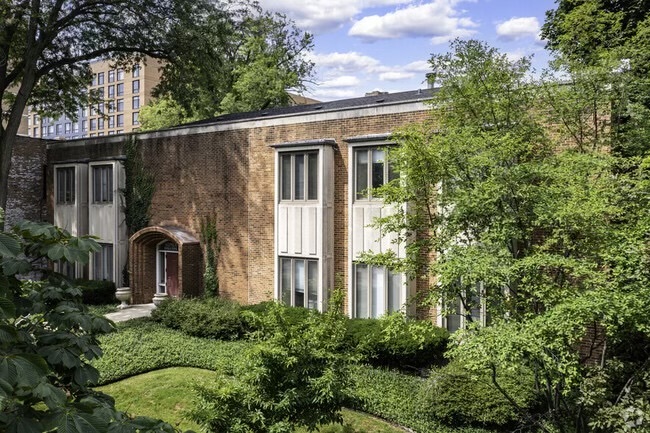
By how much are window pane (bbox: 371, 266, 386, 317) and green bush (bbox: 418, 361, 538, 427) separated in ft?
13.9

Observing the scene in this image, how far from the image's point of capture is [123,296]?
803 inches

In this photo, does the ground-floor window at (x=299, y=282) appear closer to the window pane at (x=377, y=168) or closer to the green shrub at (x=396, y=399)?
the window pane at (x=377, y=168)

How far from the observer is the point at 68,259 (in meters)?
4.12

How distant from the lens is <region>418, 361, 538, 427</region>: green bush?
10.1 metres

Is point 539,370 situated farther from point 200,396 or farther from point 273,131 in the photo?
point 273,131

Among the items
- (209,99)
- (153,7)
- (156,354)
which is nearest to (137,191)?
(153,7)

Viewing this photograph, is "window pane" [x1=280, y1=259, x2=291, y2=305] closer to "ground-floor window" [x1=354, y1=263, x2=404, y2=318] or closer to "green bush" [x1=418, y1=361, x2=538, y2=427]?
"ground-floor window" [x1=354, y1=263, x2=404, y2=318]

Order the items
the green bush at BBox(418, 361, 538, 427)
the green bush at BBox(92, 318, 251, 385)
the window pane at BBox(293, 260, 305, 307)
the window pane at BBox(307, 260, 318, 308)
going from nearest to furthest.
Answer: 1. the green bush at BBox(418, 361, 538, 427)
2. the green bush at BBox(92, 318, 251, 385)
3. the window pane at BBox(307, 260, 318, 308)
4. the window pane at BBox(293, 260, 305, 307)

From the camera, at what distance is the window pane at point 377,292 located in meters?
14.9

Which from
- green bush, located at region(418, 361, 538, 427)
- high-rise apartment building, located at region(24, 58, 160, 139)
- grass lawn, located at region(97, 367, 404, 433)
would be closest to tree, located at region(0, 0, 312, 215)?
grass lawn, located at region(97, 367, 404, 433)

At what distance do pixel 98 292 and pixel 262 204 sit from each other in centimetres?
912

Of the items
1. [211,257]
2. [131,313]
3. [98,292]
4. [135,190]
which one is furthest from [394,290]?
[98,292]

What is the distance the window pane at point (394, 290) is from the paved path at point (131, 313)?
30.6ft

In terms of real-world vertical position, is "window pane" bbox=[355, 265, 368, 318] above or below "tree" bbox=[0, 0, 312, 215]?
below
